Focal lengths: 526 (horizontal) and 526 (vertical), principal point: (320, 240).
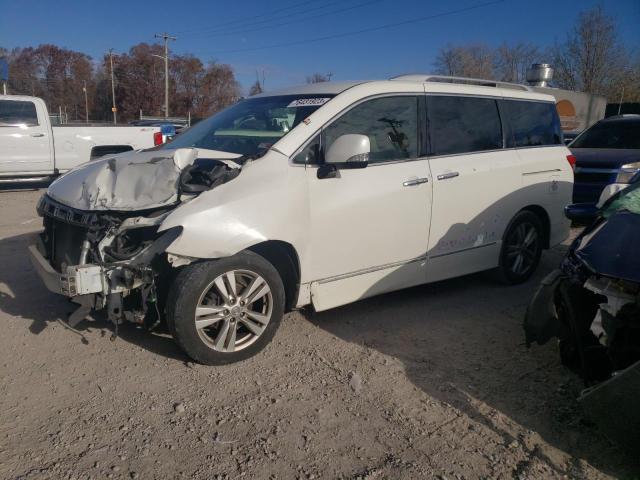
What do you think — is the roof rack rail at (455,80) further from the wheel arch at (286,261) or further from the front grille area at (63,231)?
the front grille area at (63,231)

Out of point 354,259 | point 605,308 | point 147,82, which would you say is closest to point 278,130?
point 354,259

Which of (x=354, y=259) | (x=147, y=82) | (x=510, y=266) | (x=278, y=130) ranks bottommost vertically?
(x=510, y=266)

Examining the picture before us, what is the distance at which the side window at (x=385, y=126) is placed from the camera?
397 centimetres

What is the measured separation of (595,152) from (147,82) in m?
76.1

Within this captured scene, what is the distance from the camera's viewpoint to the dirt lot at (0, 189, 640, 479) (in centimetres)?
263

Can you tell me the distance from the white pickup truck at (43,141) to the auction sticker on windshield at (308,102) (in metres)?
6.82

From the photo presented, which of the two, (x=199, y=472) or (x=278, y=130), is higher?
(x=278, y=130)

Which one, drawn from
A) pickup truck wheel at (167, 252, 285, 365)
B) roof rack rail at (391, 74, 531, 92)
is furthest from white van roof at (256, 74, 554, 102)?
pickup truck wheel at (167, 252, 285, 365)

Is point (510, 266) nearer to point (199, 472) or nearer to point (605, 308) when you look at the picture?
point (605, 308)

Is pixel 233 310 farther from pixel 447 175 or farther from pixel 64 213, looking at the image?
pixel 447 175

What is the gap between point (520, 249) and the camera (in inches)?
212

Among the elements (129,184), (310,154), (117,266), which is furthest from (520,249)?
(117,266)

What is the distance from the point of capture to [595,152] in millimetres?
8820

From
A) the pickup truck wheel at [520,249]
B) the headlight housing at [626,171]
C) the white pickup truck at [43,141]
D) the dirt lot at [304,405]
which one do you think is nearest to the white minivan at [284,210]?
the pickup truck wheel at [520,249]
